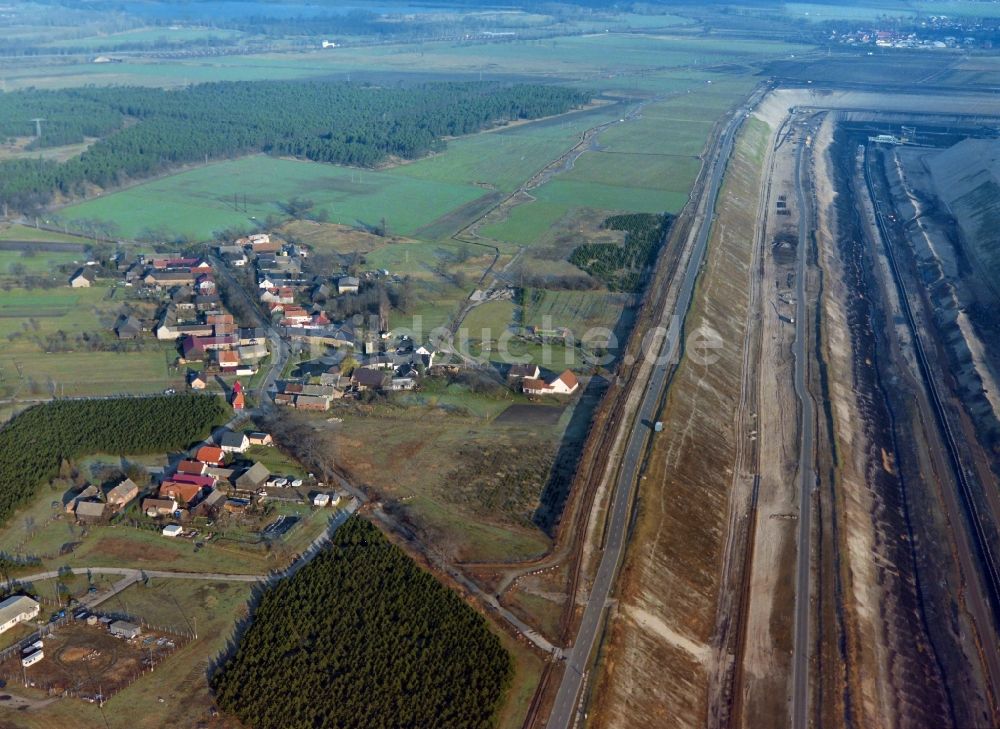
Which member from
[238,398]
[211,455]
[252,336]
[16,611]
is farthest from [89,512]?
[252,336]

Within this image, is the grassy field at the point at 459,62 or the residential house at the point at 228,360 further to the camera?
the grassy field at the point at 459,62

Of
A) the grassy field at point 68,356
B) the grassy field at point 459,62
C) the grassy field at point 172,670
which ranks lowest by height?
the grassy field at point 172,670

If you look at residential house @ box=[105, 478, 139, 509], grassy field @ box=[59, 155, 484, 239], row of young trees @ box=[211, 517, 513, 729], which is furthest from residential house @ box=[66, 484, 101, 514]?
grassy field @ box=[59, 155, 484, 239]

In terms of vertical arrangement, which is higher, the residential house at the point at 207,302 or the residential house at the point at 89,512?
the residential house at the point at 207,302

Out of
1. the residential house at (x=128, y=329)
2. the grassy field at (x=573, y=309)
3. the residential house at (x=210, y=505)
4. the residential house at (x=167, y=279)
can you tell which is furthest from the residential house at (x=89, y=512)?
the residential house at (x=167, y=279)

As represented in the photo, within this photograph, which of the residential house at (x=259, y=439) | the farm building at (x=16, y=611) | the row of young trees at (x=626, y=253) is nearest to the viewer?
the farm building at (x=16, y=611)

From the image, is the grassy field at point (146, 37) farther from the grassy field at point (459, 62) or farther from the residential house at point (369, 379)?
the residential house at point (369, 379)

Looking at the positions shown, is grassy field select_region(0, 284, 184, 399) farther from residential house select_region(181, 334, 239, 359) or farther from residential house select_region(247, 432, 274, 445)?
residential house select_region(247, 432, 274, 445)
